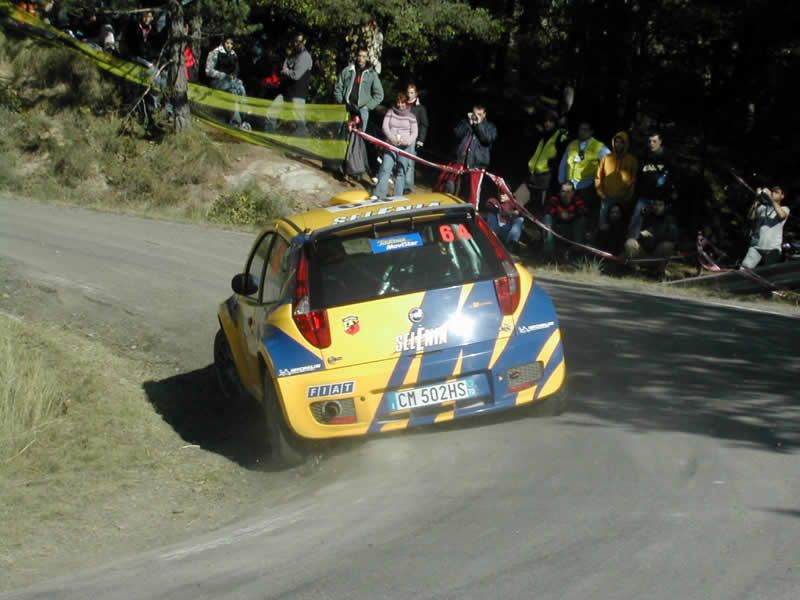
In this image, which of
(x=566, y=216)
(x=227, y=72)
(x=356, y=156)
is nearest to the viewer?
(x=566, y=216)

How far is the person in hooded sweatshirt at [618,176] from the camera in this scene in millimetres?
17719

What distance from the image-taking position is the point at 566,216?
712 inches

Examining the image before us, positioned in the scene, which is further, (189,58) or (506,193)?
(189,58)

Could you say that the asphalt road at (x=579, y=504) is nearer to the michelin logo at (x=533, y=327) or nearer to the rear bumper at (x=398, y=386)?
the rear bumper at (x=398, y=386)

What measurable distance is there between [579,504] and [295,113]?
17.9m

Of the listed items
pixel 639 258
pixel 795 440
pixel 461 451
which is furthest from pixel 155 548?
pixel 639 258

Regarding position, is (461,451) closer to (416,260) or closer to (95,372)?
(416,260)

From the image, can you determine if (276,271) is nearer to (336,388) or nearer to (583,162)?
(336,388)

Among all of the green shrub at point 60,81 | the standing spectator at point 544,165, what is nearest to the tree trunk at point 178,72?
the green shrub at point 60,81

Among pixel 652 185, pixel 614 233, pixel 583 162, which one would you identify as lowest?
pixel 614 233

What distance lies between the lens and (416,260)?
8727mm

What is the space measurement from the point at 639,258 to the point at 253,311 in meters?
9.00

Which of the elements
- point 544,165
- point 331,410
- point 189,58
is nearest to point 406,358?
point 331,410

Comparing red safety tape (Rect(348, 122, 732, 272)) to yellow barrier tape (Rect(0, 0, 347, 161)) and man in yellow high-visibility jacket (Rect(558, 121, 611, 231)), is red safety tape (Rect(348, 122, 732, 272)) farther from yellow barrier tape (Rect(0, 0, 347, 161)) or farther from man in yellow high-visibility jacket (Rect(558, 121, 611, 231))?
yellow barrier tape (Rect(0, 0, 347, 161))
